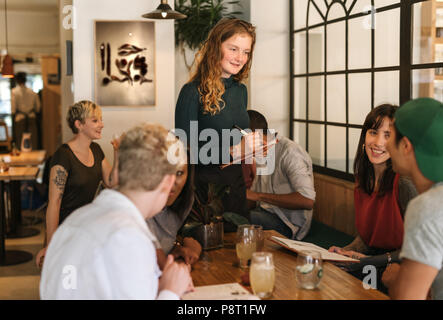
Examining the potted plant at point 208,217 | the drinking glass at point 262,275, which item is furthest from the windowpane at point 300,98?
the drinking glass at point 262,275

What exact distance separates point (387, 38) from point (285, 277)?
7.02 feet

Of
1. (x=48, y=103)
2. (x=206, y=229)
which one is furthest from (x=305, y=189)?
(x=48, y=103)

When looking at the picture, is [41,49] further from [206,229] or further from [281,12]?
[206,229]

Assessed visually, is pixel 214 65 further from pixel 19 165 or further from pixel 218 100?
pixel 19 165

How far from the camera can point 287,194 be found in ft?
11.5

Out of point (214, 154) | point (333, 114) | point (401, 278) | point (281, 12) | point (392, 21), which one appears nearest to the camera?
point (401, 278)

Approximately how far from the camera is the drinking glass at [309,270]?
5.62 ft

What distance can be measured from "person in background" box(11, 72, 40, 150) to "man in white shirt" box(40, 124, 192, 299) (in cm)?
885

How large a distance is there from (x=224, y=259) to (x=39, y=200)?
6301 millimetres

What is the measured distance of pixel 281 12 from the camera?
4.93 metres

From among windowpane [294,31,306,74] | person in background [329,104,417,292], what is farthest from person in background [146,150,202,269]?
windowpane [294,31,306,74]

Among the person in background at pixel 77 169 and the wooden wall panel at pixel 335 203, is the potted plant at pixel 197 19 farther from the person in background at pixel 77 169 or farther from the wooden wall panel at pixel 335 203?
the person in background at pixel 77 169

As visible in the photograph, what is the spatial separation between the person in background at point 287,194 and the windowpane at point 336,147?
0.59 metres

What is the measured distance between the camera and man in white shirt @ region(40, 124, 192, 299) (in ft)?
4.11
